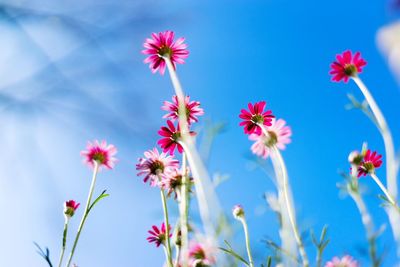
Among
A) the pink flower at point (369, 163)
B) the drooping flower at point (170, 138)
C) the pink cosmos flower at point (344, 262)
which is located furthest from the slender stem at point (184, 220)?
the pink flower at point (369, 163)

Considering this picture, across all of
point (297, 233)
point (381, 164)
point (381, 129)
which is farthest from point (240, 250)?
point (381, 164)

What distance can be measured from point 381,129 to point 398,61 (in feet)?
0.65

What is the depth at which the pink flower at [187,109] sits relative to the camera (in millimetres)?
1106

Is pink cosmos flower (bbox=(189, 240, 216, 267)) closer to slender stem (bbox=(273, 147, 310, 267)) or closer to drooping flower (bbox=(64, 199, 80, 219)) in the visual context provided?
slender stem (bbox=(273, 147, 310, 267))

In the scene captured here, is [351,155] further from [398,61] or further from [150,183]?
[150,183]

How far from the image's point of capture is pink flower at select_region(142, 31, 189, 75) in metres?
1.15

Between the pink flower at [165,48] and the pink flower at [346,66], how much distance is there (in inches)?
18.2

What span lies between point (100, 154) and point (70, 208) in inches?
8.8

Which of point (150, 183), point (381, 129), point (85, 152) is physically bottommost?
point (381, 129)

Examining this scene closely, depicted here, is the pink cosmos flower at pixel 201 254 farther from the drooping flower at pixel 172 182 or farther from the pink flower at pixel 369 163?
the pink flower at pixel 369 163

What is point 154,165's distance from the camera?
125cm

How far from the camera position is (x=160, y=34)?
3.79 feet

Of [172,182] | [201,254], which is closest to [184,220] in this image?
[201,254]

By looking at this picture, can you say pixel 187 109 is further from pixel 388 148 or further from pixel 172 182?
pixel 388 148
